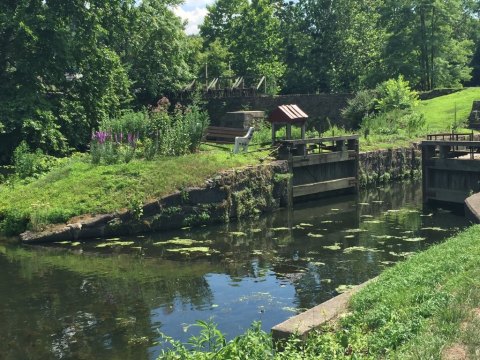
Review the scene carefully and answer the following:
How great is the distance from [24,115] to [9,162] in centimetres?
248

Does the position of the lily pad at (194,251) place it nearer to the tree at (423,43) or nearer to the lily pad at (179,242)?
the lily pad at (179,242)

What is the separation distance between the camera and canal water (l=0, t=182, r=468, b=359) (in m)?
8.60

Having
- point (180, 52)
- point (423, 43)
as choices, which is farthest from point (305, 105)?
point (423, 43)

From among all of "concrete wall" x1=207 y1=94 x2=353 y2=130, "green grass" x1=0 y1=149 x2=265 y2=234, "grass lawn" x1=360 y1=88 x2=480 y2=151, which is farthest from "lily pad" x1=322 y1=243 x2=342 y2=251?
"concrete wall" x1=207 y1=94 x2=353 y2=130

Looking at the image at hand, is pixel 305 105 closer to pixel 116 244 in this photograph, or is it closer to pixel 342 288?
pixel 116 244

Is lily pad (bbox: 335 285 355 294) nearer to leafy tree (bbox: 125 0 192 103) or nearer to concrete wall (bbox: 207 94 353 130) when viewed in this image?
concrete wall (bbox: 207 94 353 130)

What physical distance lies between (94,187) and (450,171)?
40.9 ft

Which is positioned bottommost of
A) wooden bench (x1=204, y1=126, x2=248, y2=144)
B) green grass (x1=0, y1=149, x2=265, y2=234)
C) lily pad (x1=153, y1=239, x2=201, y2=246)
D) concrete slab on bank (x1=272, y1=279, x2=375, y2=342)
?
lily pad (x1=153, y1=239, x2=201, y2=246)

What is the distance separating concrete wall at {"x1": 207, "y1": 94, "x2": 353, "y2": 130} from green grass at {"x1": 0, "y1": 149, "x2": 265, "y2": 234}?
723 inches

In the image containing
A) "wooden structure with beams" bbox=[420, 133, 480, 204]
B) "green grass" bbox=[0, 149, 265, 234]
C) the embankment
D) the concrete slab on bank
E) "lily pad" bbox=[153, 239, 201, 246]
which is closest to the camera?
the concrete slab on bank

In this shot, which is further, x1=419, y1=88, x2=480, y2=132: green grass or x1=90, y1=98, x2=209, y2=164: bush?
x1=419, y1=88, x2=480, y2=132: green grass

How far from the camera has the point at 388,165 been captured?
26172 mm

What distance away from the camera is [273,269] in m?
12.3

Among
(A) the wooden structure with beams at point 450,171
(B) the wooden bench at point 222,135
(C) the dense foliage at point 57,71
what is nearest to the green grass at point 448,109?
(A) the wooden structure with beams at point 450,171
